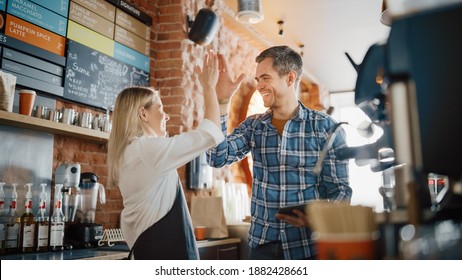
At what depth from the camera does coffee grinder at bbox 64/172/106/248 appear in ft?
6.49

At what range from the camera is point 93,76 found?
2.35m

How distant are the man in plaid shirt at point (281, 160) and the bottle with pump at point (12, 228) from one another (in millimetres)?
944

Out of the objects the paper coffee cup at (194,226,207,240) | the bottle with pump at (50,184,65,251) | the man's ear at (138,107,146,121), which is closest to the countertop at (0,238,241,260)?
the bottle with pump at (50,184,65,251)

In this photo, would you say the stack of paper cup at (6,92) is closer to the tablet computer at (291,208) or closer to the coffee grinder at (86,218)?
the coffee grinder at (86,218)

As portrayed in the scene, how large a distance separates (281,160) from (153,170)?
0.46 metres

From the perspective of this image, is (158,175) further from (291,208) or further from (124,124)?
(291,208)

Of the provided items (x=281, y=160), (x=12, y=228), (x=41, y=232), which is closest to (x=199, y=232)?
(x=41, y=232)

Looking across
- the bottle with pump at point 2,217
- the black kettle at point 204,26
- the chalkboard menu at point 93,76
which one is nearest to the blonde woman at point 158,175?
the bottle with pump at point 2,217

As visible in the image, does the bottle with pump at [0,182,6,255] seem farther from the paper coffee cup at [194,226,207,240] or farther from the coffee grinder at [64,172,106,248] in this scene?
the paper coffee cup at [194,226,207,240]

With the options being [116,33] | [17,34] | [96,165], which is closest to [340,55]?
[116,33]

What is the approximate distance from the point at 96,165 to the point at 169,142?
1.28 meters

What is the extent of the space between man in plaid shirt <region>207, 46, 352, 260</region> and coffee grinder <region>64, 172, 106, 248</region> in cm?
89

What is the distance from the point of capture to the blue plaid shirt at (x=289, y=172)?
1.37 meters
